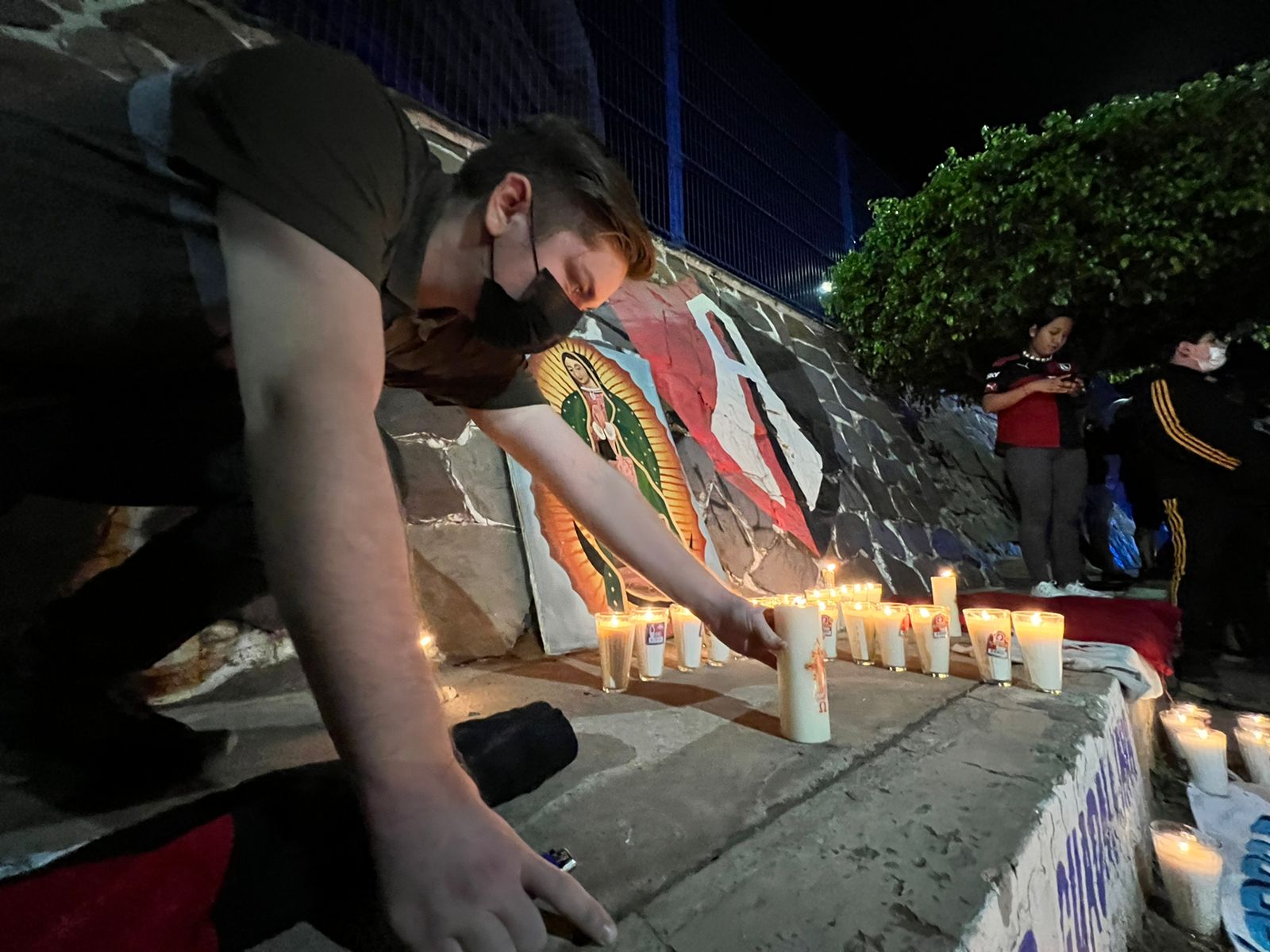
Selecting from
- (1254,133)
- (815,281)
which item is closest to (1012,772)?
(1254,133)

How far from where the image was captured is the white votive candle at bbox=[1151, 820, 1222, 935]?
1291 millimetres

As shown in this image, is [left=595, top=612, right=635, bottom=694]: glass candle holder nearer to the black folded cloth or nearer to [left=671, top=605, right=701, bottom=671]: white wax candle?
[left=671, top=605, right=701, bottom=671]: white wax candle

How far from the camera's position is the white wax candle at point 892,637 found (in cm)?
188

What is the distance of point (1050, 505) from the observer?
3.71 metres

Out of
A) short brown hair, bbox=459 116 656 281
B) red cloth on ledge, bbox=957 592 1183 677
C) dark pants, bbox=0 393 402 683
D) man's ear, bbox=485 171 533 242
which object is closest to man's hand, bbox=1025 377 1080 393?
red cloth on ledge, bbox=957 592 1183 677

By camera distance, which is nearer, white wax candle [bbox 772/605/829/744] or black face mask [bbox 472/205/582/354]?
black face mask [bbox 472/205/582/354]

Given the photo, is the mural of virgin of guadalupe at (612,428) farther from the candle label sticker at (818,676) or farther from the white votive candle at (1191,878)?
the white votive candle at (1191,878)

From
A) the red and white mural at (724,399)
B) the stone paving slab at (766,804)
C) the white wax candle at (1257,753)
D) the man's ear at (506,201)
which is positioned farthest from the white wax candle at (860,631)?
the man's ear at (506,201)

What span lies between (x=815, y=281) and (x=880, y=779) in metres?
6.33

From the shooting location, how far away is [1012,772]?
1028 millimetres

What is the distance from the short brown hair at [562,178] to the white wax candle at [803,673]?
832mm

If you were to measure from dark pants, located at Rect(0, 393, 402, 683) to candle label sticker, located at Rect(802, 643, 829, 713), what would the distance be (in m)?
0.97

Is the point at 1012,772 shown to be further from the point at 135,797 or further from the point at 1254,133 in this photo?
the point at 1254,133

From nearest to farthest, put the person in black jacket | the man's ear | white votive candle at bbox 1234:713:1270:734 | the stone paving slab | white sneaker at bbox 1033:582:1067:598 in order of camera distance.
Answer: the stone paving slab, the man's ear, white votive candle at bbox 1234:713:1270:734, the person in black jacket, white sneaker at bbox 1033:582:1067:598
